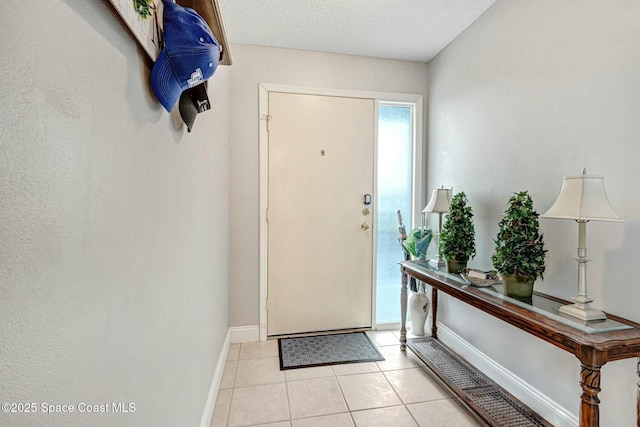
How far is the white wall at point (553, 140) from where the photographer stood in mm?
1293

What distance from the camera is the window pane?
285 centimetres

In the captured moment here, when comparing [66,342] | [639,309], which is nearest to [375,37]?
[639,309]

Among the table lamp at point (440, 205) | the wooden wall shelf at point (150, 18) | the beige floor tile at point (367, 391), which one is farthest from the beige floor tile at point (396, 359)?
the wooden wall shelf at point (150, 18)

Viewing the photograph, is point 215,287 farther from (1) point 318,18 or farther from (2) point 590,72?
(2) point 590,72

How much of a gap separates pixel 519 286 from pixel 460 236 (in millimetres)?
546

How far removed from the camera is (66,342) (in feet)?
1.59

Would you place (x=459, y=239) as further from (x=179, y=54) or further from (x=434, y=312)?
(x=179, y=54)

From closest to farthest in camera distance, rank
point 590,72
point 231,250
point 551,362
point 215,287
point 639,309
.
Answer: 1. point 639,309
2. point 590,72
3. point 551,362
4. point 215,287
5. point 231,250

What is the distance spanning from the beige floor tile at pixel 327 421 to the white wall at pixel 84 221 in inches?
31.8

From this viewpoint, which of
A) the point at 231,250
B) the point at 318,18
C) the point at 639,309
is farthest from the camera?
the point at 231,250

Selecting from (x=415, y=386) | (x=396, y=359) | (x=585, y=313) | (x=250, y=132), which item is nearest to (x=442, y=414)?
(x=415, y=386)

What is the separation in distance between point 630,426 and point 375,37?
8.85 feet

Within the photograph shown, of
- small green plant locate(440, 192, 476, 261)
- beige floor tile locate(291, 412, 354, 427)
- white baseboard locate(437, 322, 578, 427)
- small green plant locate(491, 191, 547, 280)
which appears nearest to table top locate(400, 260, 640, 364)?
small green plant locate(491, 191, 547, 280)

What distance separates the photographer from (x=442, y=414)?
1.76 meters
